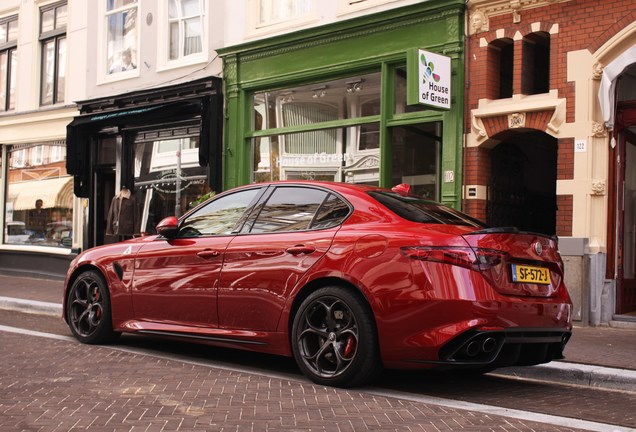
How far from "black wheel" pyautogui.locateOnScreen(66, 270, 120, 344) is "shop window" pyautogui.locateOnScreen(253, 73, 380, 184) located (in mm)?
6136

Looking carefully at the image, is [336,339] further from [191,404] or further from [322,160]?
[322,160]

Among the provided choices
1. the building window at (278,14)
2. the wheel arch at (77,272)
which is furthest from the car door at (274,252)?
the building window at (278,14)

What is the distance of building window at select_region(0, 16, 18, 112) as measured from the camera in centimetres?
2030

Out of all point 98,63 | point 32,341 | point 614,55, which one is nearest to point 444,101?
point 614,55

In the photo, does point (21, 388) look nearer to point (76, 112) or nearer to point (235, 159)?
point (235, 159)

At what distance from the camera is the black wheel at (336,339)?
220 inches

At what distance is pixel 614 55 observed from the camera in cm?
1035

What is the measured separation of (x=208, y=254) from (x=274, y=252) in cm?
73

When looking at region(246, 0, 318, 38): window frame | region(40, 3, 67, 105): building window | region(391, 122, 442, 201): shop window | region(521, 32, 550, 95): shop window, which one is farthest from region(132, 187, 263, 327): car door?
region(40, 3, 67, 105): building window

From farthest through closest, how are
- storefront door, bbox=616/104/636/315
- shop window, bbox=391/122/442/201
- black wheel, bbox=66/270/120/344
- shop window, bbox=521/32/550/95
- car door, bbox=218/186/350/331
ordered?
shop window, bbox=391/122/442/201, shop window, bbox=521/32/550/95, storefront door, bbox=616/104/636/315, black wheel, bbox=66/270/120/344, car door, bbox=218/186/350/331

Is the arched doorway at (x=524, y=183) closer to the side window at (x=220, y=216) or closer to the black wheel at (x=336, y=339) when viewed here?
the side window at (x=220, y=216)

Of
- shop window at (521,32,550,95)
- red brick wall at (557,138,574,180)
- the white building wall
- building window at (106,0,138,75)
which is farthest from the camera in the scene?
building window at (106,0,138,75)

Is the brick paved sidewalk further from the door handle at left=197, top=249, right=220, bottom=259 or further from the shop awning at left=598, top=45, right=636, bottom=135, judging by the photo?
the shop awning at left=598, top=45, right=636, bottom=135

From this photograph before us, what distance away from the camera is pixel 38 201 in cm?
1931
